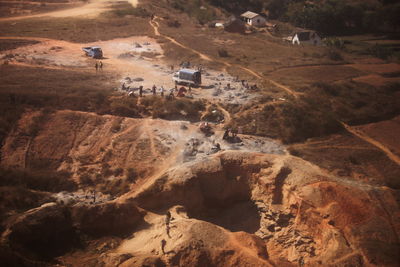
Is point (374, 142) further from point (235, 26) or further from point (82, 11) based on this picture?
point (82, 11)

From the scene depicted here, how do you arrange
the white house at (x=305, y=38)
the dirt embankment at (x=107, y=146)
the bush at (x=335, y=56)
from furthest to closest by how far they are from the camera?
the white house at (x=305, y=38) < the bush at (x=335, y=56) < the dirt embankment at (x=107, y=146)

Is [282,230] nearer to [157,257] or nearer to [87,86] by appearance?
[157,257]

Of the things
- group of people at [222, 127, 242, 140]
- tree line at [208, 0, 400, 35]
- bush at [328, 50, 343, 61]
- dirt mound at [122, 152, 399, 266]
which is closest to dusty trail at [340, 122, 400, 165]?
dirt mound at [122, 152, 399, 266]

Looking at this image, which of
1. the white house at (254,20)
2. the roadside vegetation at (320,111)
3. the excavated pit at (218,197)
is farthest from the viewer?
the white house at (254,20)

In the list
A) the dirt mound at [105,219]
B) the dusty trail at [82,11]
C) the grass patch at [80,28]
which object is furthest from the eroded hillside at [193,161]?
the dusty trail at [82,11]

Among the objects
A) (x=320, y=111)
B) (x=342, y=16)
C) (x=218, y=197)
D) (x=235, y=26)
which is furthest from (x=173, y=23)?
(x=218, y=197)

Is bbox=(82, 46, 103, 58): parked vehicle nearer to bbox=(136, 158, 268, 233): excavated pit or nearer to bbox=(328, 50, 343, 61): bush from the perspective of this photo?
bbox=(136, 158, 268, 233): excavated pit

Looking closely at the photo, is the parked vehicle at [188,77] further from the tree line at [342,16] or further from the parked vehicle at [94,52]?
the tree line at [342,16]
